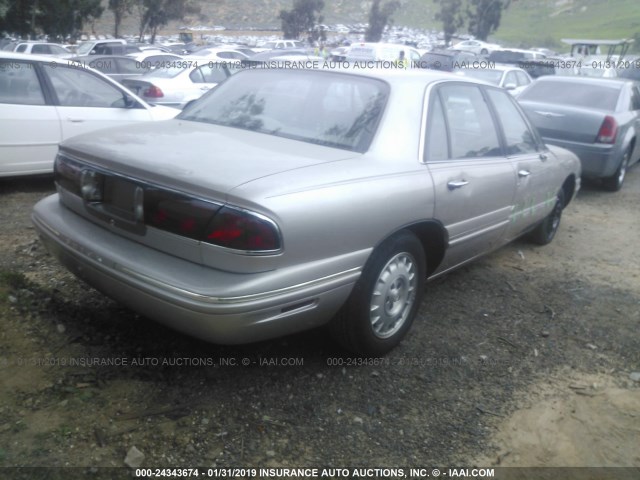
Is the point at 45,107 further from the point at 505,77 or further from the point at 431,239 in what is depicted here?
the point at 505,77

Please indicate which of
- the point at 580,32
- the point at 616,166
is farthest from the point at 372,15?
the point at 616,166

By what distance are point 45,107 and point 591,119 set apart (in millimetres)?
6476

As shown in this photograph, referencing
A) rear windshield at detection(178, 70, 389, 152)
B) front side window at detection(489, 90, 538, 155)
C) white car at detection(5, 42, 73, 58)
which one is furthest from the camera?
white car at detection(5, 42, 73, 58)

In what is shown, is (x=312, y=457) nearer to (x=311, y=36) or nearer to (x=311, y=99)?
(x=311, y=99)

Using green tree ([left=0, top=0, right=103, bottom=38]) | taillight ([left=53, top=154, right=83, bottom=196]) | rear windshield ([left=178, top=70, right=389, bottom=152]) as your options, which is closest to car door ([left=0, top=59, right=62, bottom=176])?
rear windshield ([left=178, top=70, right=389, bottom=152])

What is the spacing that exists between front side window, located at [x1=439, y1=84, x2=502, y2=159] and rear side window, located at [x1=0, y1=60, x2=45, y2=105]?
4.36 m

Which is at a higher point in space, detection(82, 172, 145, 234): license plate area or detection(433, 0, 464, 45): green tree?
detection(433, 0, 464, 45): green tree

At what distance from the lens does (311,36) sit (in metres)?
49.3

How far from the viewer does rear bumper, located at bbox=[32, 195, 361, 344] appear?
2428 millimetres

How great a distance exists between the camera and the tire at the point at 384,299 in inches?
116

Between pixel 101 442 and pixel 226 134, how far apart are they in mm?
1668

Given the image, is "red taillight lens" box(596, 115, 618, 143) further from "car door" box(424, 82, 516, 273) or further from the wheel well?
the wheel well

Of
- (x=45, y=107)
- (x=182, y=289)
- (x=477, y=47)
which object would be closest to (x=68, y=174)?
(x=182, y=289)

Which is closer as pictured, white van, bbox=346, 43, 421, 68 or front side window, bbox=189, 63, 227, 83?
front side window, bbox=189, 63, 227, 83
